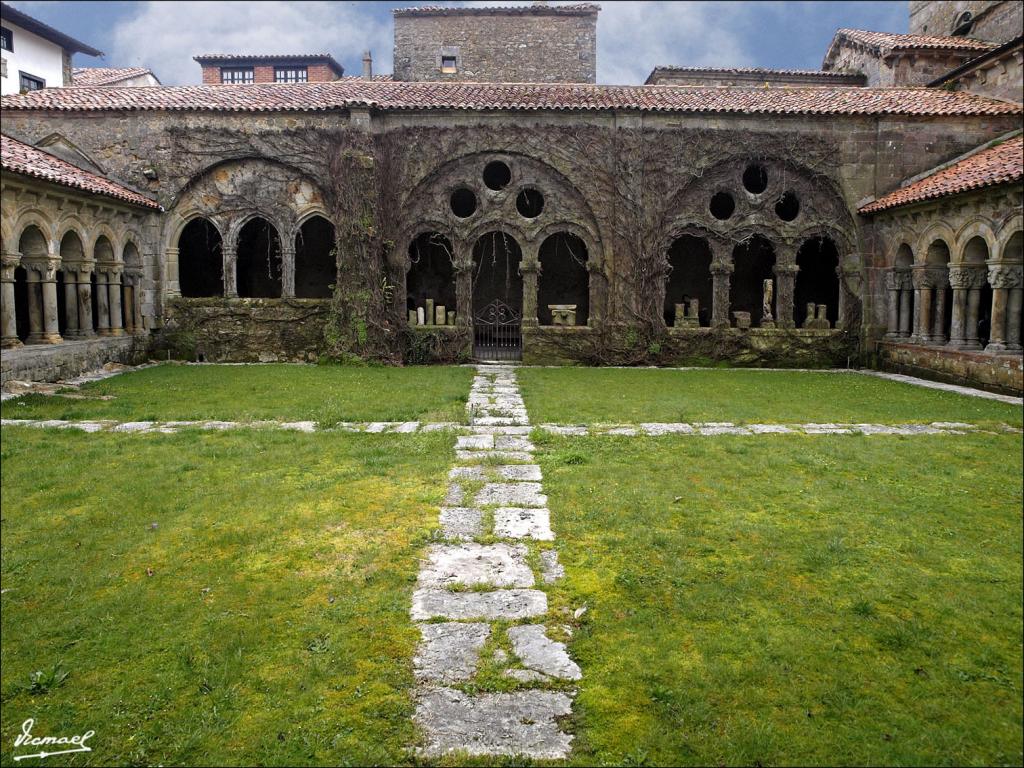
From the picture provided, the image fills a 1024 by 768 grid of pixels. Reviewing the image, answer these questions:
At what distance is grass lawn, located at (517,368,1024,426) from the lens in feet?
28.9

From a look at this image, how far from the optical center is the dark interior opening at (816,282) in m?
20.5

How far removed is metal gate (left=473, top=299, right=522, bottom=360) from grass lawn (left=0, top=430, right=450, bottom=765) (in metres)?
12.7

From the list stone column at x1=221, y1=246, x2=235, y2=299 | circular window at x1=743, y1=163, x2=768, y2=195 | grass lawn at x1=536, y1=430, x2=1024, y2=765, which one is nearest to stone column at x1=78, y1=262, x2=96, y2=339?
stone column at x1=221, y1=246, x2=235, y2=299

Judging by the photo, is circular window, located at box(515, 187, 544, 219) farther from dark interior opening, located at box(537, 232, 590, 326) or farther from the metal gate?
dark interior opening, located at box(537, 232, 590, 326)

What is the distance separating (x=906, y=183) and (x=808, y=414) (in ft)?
33.9

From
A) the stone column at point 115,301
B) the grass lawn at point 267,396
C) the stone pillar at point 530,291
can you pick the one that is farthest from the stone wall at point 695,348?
the stone column at point 115,301

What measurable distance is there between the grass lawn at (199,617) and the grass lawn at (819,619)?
0.89 metres

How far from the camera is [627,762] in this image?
2449 millimetres

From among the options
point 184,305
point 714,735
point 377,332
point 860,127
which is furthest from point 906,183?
point 714,735

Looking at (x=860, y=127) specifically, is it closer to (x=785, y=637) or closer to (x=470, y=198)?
(x=470, y=198)

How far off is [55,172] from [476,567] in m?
12.2

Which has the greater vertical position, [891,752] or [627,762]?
[891,752]

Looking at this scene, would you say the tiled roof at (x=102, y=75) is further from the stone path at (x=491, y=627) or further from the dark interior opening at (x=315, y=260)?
the stone path at (x=491, y=627)

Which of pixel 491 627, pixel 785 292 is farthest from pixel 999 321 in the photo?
pixel 491 627
